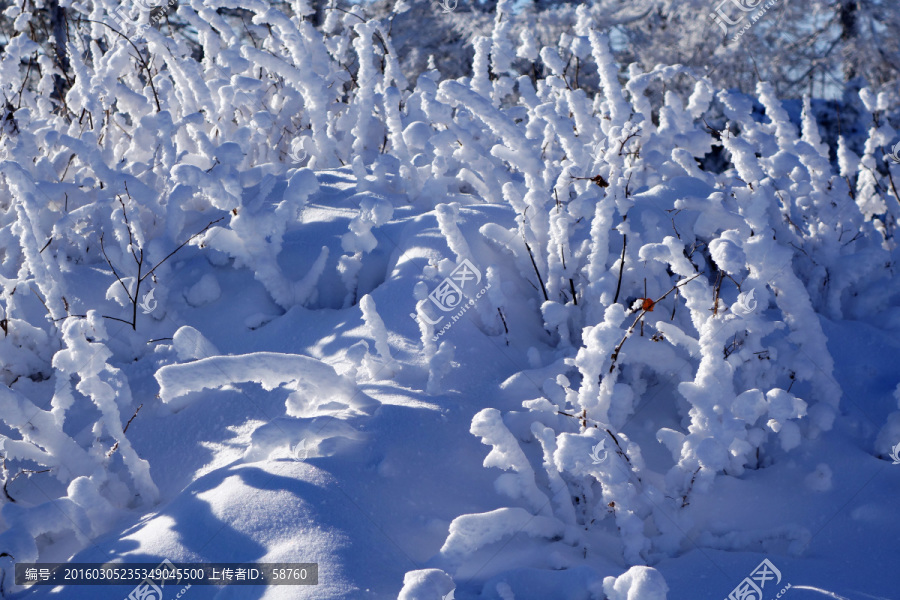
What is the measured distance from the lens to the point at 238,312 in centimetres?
245

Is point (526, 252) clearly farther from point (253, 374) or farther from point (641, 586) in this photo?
point (641, 586)

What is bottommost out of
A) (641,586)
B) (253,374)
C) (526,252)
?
(641,586)

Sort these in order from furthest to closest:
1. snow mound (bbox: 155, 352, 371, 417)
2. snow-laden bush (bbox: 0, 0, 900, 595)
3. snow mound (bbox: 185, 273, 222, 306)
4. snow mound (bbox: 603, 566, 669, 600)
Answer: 1. snow mound (bbox: 185, 273, 222, 306)
2. snow mound (bbox: 155, 352, 371, 417)
3. snow-laden bush (bbox: 0, 0, 900, 595)
4. snow mound (bbox: 603, 566, 669, 600)

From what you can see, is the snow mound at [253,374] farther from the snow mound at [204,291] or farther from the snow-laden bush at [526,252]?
the snow mound at [204,291]

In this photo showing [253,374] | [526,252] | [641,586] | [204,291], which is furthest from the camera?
[204,291]

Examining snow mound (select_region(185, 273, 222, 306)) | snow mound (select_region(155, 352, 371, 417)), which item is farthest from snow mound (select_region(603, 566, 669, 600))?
snow mound (select_region(185, 273, 222, 306))

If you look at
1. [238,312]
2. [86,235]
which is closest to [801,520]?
[238,312]

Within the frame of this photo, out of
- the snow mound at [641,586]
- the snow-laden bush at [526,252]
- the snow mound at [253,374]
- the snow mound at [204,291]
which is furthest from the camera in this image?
the snow mound at [204,291]

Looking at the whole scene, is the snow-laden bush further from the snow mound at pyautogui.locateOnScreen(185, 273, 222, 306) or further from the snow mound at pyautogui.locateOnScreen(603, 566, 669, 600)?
the snow mound at pyautogui.locateOnScreen(603, 566, 669, 600)

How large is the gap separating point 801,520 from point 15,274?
9.02 feet

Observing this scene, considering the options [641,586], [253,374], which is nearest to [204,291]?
[253,374]

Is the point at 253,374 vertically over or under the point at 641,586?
over

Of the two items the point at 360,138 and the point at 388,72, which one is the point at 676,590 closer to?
the point at 360,138

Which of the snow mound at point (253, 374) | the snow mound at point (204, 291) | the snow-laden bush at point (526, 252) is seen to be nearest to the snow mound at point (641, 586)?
the snow-laden bush at point (526, 252)
